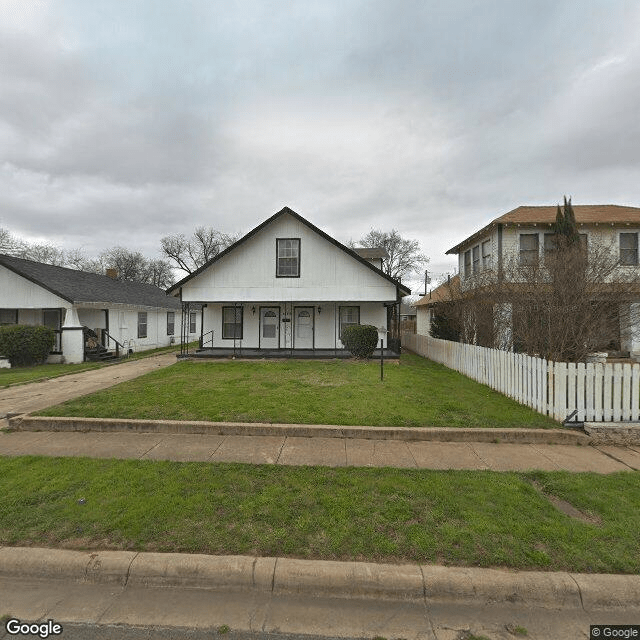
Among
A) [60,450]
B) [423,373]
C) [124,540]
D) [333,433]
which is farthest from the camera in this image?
[423,373]

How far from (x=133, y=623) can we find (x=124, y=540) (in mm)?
843

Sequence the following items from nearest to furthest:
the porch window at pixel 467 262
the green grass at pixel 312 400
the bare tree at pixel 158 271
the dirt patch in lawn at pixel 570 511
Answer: the dirt patch in lawn at pixel 570 511 → the green grass at pixel 312 400 → the porch window at pixel 467 262 → the bare tree at pixel 158 271

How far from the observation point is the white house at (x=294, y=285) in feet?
51.9

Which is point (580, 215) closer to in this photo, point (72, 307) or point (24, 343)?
point (72, 307)

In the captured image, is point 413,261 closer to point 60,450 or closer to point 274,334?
point 274,334

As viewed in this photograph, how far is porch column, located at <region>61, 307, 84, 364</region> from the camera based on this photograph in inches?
641

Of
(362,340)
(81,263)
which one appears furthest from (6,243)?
(362,340)

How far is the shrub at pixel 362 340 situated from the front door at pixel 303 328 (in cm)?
291

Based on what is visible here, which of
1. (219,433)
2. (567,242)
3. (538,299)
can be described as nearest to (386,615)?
(219,433)

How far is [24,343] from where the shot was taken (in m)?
15.1

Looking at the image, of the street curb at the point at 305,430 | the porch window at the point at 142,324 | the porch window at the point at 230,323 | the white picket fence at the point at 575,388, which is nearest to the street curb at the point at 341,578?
the street curb at the point at 305,430

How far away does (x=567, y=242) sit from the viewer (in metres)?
15.1

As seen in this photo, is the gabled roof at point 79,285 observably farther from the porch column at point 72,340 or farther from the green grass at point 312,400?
the green grass at point 312,400

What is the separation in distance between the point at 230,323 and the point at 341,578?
15682 mm
